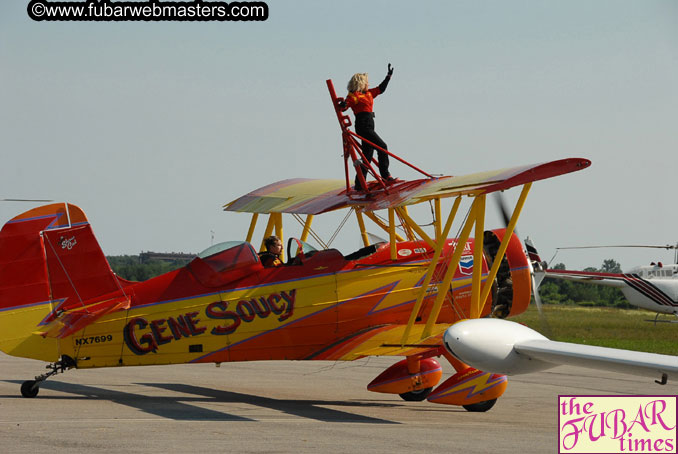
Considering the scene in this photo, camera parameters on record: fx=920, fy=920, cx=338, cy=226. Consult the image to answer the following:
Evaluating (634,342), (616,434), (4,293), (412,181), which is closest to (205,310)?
(4,293)

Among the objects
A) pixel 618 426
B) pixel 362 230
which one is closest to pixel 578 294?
pixel 362 230

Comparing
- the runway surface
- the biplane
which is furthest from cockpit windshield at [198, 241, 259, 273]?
the runway surface

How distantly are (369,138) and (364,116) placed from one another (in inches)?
12.6

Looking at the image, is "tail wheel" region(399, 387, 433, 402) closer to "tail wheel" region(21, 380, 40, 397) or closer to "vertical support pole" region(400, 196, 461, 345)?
"vertical support pole" region(400, 196, 461, 345)

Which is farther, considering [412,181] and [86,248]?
[412,181]

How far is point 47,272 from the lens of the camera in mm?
11602

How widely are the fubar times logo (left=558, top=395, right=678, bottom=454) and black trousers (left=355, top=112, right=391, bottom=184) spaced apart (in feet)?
16.4

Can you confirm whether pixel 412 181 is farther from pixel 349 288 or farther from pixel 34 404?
pixel 34 404

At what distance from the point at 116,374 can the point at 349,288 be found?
6100mm

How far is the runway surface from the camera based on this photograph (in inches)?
335

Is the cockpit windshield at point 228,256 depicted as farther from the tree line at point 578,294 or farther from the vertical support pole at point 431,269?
the tree line at point 578,294

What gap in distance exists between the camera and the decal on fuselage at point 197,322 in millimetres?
11320

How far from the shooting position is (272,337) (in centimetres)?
1160

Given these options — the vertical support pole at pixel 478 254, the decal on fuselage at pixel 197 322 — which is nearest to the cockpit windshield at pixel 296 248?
the decal on fuselage at pixel 197 322
